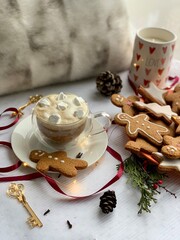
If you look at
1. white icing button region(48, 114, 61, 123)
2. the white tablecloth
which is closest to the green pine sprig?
the white tablecloth

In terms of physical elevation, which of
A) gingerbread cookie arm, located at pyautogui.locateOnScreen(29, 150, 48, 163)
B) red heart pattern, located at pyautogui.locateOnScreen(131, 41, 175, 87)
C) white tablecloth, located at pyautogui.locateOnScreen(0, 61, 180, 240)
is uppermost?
red heart pattern, located at pyautogui.locateOnScreen(131, 41, 175, 87)

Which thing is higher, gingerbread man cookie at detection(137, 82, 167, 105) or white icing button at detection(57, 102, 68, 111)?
white icing button at detection(57, 102, 68, 111)

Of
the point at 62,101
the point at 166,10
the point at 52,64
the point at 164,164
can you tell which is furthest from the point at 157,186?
the point at 166,10

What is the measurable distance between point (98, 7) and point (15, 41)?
175 mm

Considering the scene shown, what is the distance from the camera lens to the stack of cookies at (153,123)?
52cm

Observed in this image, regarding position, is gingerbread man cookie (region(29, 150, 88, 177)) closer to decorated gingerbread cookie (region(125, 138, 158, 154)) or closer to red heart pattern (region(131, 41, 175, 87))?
decorated gingerbread cookie (region(125, 138, 158, 154))

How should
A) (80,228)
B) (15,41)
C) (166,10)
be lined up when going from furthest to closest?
(166,10)
(15,41)
(80,228)

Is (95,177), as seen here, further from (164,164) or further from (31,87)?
(31,87)

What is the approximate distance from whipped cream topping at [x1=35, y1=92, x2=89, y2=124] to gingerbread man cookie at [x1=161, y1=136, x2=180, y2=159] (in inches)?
5.1

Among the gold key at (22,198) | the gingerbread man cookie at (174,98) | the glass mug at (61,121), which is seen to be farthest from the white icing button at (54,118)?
the gingerbread man cookie at (174,98)

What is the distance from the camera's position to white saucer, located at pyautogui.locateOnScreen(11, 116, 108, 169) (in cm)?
53

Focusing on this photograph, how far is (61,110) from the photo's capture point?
0.53 metres

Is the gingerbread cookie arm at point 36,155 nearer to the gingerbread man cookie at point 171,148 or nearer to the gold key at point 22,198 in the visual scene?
the gold key at point 22,198

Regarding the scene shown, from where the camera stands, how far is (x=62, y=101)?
55 centimetres
